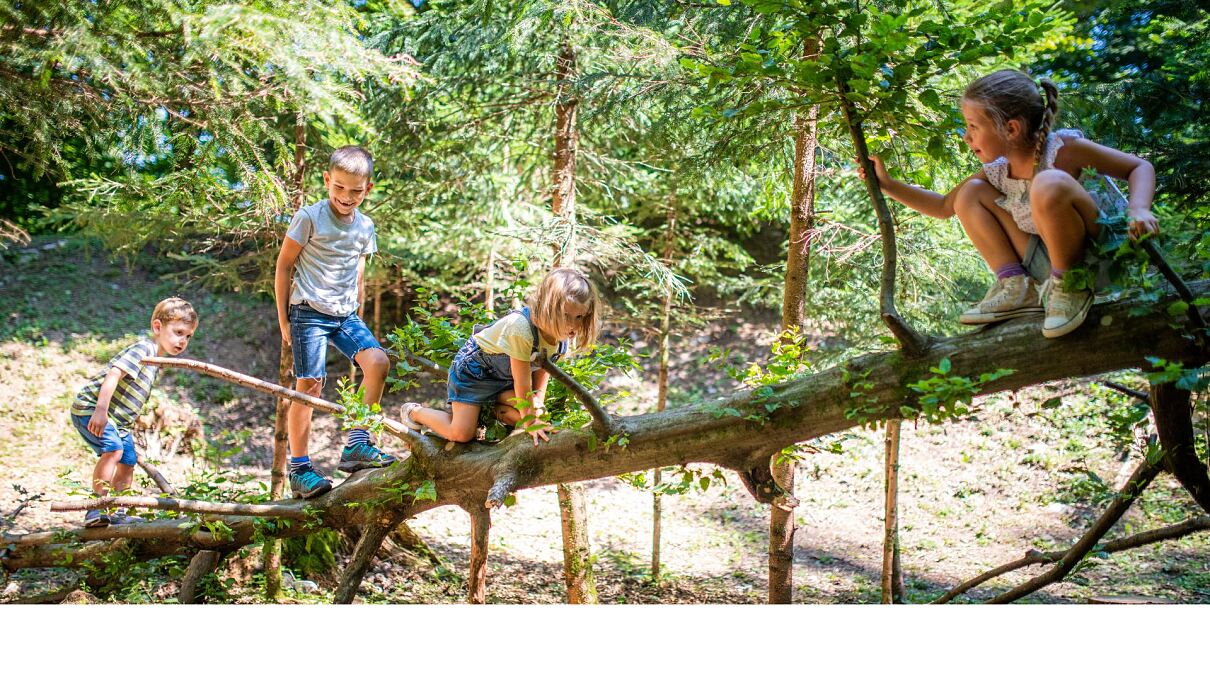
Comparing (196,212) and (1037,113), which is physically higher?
(196,212)

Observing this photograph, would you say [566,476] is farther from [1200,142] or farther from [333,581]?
[1200,142]

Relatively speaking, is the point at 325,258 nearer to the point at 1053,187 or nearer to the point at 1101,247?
the point at 1053,187

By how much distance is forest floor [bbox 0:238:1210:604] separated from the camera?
515cm

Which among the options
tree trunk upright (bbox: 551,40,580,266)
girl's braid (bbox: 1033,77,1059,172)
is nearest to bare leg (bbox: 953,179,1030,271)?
girl's braid (bbox: 1033,77,1059,172)

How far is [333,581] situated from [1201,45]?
5.61m

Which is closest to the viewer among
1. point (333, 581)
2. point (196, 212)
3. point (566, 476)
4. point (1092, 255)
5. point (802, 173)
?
point (1092, 255)

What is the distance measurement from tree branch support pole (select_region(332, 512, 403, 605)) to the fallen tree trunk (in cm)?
5

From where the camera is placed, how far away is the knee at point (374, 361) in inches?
132

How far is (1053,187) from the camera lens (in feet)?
7.39

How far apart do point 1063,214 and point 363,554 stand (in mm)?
2707

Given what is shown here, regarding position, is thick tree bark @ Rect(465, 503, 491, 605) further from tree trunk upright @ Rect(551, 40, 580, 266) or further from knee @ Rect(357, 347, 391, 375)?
tree trunk upright @ Rect(551, 40, 580, 266)

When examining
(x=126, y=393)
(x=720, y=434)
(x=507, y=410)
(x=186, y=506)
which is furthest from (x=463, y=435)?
(x=126, y=393)
